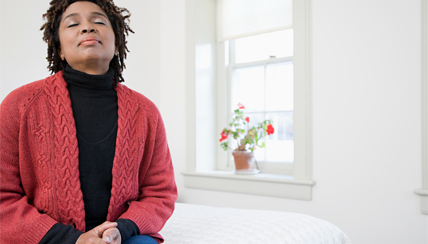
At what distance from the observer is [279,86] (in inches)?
108

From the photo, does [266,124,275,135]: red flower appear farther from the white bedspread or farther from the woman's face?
the woman's face

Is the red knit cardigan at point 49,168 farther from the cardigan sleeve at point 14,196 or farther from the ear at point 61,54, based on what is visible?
the ear at point 61,54

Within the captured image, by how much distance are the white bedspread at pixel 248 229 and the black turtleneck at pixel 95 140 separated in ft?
1.05

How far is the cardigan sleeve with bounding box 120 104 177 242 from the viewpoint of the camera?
1164 mm

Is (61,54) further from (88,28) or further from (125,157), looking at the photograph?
(125,157)

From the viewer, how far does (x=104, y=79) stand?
1165 millimetres

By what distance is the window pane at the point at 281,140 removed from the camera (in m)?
2.67

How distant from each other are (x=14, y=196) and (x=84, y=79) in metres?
0.39

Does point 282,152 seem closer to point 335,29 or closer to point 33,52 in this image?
point 335,29

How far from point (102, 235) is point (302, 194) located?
1576mm

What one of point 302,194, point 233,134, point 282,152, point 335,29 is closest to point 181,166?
point 233,134

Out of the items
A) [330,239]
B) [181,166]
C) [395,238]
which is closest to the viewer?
[330,239]

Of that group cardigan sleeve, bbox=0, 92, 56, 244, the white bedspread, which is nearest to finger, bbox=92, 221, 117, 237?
cardigan sleeve, bbox=0, 92, 56, 244

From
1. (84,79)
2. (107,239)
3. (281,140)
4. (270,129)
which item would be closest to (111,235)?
(107,239)
